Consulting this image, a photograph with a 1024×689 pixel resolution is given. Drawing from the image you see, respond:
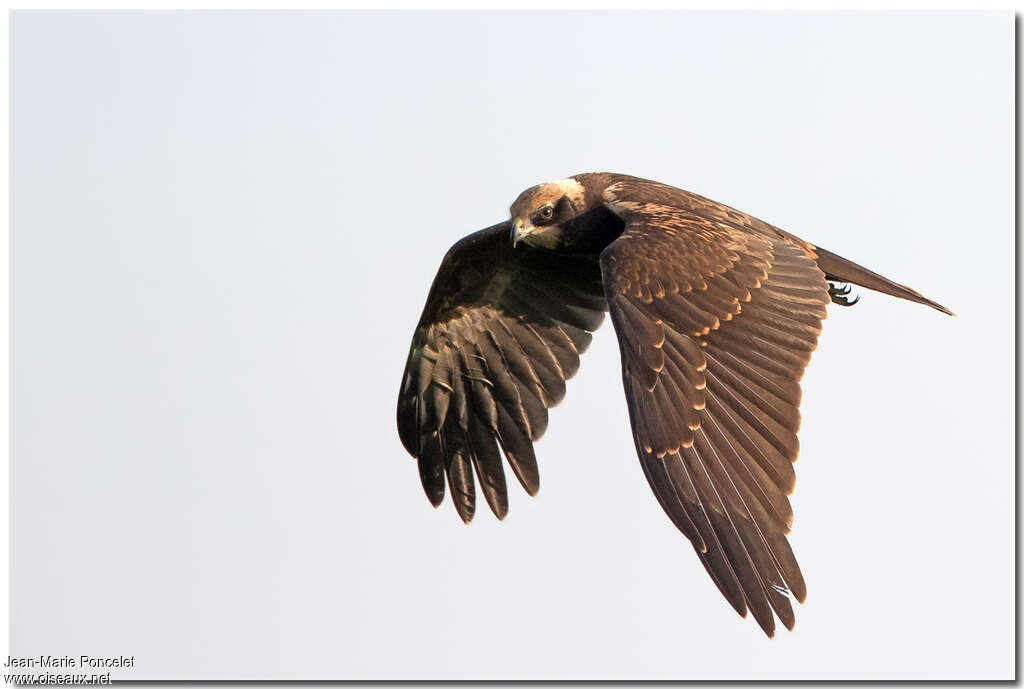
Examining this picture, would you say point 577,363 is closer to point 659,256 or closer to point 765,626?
point 659,256

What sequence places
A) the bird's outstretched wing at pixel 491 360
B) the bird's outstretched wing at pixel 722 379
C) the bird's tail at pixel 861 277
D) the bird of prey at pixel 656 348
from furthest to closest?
the bird's outstretched wing at pixel 491 360 → the bird's tail at pixel 861 277 → the bird of prey at pixel 656 348 → the bird's outstretched wing at pixel 722 379

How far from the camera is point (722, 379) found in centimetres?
807

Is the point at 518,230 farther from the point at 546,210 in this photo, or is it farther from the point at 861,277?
the point at 861,277

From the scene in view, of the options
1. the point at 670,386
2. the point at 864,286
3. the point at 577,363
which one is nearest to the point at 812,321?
the point at 670,386

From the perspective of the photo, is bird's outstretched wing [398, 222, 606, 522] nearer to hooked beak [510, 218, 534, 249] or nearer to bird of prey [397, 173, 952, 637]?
bird of prey [397, 173, 952, 637]

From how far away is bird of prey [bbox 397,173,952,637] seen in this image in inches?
301

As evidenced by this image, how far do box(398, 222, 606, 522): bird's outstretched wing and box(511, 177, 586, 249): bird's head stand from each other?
69cm

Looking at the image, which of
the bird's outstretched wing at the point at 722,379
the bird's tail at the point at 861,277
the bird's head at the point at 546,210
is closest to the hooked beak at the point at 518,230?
the bird's head at the point at 546,210

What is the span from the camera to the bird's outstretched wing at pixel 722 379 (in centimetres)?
750

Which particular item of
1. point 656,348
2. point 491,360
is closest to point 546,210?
point 491,360

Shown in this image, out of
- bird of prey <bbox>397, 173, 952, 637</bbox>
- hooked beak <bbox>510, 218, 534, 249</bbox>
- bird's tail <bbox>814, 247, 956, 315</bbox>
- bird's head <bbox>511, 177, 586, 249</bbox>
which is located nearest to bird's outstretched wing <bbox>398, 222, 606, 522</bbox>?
bird of prey <bbox>397, 173, 952, 637</bbox>

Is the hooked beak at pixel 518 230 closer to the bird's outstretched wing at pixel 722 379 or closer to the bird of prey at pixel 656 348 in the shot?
the bird of prey at pixel 656 348

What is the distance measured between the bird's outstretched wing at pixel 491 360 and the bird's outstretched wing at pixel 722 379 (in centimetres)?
213

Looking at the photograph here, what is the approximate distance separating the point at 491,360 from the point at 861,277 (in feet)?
9.07
